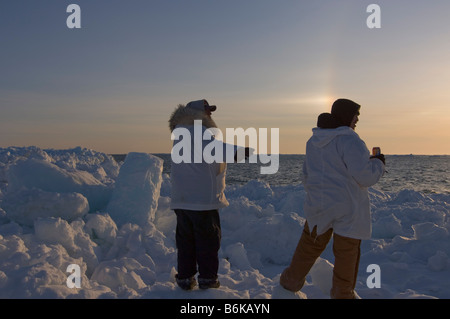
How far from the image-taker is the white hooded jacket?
110 inches

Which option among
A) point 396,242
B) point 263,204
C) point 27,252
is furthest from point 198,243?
point 263,204

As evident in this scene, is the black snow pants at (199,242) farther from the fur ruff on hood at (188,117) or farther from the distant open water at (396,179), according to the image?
the distant open water at (396,179)

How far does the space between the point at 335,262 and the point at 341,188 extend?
614 millimetres

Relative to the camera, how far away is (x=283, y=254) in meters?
6.14

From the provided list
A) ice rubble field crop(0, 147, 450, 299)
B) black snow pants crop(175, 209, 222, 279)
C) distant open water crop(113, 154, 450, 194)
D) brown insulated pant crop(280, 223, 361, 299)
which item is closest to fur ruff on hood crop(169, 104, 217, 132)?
black snow pants crop(175, 209, 222, 279)

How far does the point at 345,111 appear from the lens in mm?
2984

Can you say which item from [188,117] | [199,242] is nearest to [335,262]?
[199,242]

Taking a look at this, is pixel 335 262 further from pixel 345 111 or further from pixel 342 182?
pixel 345 111

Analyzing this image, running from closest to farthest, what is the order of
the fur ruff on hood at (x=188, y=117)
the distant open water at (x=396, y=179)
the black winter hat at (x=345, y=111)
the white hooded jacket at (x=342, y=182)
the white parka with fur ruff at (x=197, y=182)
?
the white hooded jacket at (x=342, y=182), the black winter hat at (x=345, y=111), the white parka with fur ruff at (x=197, y=182), the fur ruff on hood at (x=188, y=117), the distant open water at (x=396, y=179)

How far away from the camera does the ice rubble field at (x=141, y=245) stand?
3.34 metres

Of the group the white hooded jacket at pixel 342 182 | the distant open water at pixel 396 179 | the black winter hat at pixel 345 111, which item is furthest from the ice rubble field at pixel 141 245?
the distant open water at pixel 396 179

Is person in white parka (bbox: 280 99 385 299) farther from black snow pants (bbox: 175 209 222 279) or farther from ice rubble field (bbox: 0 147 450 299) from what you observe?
black snow pants (bbox: 175 209 222 279)

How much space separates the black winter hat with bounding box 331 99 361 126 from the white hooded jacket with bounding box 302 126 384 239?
99mm
